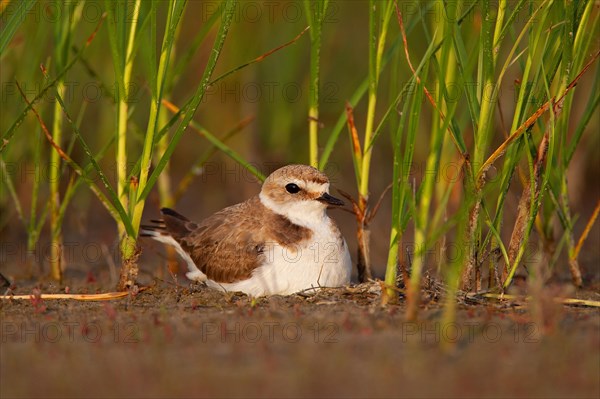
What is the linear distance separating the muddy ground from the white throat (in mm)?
1066

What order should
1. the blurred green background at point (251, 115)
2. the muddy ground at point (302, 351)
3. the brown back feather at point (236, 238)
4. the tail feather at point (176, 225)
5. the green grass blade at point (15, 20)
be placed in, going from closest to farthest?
1. the muddy ground at point (302, 351)
2. the green grass blade at point (15, 20)
3. the brown back feather at point (236, 238)
4. the tail feather at point (176, 225)
5. the blurred green background at point (251, 115)

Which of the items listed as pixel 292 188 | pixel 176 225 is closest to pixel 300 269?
pixel 292 188

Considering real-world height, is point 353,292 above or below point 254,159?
below

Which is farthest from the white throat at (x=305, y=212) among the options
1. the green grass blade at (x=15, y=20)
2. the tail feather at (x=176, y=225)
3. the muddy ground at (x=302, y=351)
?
the green grass blade at (x=15, y=20)

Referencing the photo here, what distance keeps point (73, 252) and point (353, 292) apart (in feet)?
12.8

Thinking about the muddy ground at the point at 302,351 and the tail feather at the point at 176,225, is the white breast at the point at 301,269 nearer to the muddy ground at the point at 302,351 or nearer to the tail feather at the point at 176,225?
the muddy ground at the point at 302,351

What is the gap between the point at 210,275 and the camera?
691 cm

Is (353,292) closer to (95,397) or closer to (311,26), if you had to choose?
(311,26)

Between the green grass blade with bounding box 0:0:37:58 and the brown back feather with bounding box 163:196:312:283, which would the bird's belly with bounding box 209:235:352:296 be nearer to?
the brown back feather with bounding box 163:196:312:283

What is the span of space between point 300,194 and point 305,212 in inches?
5.8

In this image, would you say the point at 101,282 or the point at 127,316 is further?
the point at 101,282

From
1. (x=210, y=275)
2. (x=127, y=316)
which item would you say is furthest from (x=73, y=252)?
(x=127, y=316)

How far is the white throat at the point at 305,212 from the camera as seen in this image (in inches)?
264

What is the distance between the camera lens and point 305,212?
675 centimetres
